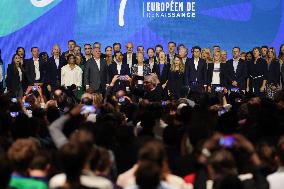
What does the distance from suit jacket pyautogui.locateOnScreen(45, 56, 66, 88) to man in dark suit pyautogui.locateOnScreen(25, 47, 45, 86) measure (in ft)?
0.48

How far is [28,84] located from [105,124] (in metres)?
11.3

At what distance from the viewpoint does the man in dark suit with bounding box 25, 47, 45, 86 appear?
1697 cm

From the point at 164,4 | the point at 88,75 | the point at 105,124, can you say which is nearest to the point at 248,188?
the point at 105,124

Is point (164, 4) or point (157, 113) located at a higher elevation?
point (164, 4)

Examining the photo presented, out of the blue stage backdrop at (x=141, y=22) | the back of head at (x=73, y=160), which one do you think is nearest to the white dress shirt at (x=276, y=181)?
the back of head at (x=73, y=160)

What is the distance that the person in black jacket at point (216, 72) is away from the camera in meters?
17.0

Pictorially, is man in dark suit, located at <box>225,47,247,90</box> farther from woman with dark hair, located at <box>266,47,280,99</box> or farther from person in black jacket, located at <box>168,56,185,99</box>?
person in black jacket, located at <box>168,56,185,99</box>

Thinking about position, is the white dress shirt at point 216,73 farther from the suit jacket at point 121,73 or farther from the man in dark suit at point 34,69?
the man in dark suit at point 34,69

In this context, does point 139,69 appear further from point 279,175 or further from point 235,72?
point 279,175

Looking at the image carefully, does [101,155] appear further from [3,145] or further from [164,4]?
[164,4]

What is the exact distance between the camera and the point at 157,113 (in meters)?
7.50

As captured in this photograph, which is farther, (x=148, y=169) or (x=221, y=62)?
(x=221, y=62)

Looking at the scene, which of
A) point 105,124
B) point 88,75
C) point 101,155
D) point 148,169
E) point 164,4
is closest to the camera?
point 148,169

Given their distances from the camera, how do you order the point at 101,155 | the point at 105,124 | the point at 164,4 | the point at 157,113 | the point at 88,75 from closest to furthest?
the point at 101,155, the point at 105,124, the point at 157,113, the point at 88,75, the point at 164,4
